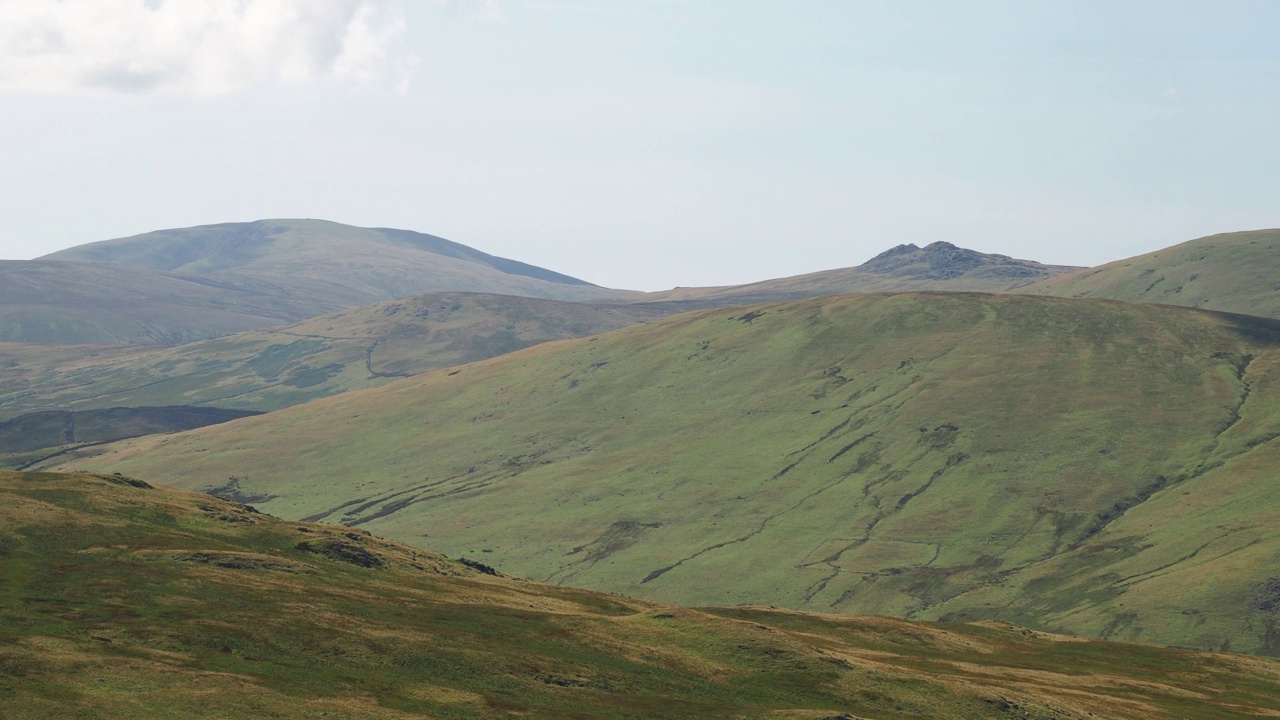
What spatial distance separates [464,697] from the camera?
245 ft

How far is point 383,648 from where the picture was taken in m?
81.9

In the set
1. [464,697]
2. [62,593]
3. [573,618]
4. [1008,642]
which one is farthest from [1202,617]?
[62,593]

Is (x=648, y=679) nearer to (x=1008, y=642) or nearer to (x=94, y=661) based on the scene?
(x=94, y=661)

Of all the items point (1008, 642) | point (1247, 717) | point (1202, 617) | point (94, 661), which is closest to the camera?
point (94, 661)

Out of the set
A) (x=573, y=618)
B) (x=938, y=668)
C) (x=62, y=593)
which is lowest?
(x=938, y=668)

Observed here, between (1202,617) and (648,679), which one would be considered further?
(1202,617)

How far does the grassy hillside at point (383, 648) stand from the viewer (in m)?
70.2

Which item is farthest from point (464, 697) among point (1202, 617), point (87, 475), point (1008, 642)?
point (1202, 617)

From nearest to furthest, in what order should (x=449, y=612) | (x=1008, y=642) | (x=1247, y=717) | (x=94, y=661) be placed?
(x=94, y=661) → (x=449, y=612) → (x=1247, y=717) → (x=1008, y=642)

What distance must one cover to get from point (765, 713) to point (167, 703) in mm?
38546

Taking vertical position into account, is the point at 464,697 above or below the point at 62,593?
below

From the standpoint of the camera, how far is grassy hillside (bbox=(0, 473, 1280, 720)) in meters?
70.2

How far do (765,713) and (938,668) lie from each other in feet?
104

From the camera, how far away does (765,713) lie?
3182 inches
